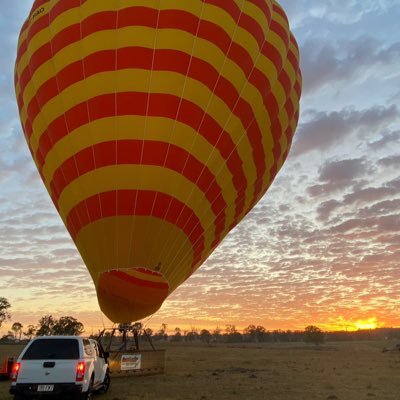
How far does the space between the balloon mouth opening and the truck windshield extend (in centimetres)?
265

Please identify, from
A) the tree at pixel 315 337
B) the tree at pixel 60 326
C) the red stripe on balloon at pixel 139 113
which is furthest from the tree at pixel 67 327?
the red stripe on balloon at pixel 139 113

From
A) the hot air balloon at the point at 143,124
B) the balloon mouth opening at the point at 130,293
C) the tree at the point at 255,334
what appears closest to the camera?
the hot air balloon at the point at 143,124

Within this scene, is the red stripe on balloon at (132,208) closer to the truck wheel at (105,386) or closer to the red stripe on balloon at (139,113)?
the red stripe on balloon at (139,113)

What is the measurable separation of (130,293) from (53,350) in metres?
3.48

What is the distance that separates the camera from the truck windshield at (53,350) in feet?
37.2

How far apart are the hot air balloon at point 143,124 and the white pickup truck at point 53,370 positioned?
2.75 m

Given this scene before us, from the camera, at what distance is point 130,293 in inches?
575

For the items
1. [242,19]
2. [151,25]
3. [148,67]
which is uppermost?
[242,19]

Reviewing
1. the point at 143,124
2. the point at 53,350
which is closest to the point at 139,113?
the point at 143,124

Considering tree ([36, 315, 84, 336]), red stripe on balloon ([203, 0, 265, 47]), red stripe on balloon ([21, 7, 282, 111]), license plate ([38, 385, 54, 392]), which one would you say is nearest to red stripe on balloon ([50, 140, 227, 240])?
red stripe on balloon ([21, 7, 282, 111])

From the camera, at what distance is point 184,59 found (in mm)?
14117

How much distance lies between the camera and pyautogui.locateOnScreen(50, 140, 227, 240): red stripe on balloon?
13383 millimetres

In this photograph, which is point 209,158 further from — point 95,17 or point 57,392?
point 57,392

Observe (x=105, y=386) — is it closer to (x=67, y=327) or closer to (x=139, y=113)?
(x=139, y=113)
